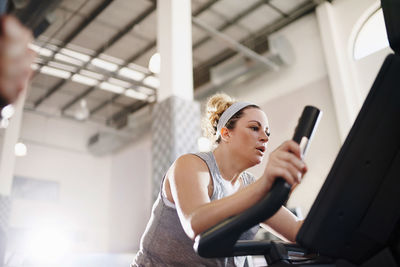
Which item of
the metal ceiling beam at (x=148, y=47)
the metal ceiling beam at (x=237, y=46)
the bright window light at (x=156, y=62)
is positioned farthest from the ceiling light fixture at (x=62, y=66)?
the bright window light at (x=156, y=62)

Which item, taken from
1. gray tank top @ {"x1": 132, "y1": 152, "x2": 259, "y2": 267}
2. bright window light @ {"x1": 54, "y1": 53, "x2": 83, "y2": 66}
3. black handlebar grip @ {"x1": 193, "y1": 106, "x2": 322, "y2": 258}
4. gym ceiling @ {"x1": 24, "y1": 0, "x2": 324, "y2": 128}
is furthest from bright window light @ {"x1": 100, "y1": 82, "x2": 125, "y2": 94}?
black handlebar grip @ {"x1": 193, "y1": 106, "x2": 322, "y2": 258}

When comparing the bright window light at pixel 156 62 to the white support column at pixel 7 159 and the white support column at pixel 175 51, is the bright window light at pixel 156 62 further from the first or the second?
the white support column at pixel 7 159

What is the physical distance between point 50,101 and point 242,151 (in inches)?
337

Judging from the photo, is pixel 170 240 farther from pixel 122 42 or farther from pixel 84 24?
pixel 122 42

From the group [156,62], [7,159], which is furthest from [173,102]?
[7,159]

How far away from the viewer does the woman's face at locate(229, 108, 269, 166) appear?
1218 mm

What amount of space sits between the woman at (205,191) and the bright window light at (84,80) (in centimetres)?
690

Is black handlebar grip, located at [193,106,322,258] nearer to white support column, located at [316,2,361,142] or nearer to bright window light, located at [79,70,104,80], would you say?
white support column, located at [316,2,361,142]

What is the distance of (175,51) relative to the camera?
3.98 meters

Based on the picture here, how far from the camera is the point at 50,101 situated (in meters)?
8.91

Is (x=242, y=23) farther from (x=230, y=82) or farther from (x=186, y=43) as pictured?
(x=186, y=43)

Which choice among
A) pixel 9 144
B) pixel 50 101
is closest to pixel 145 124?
pixel 50 101

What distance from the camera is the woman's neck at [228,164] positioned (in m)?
1.26

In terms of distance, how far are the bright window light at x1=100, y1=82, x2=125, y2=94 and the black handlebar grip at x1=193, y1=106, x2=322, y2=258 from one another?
778 cm
